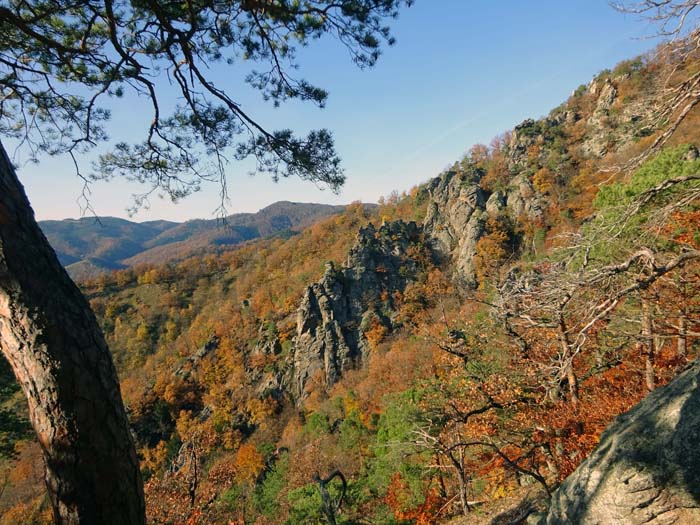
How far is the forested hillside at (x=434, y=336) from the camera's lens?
128 inches

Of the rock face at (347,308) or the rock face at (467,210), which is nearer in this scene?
the rock face at (347,308)

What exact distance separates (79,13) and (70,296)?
3.71m

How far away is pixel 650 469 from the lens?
7.38 feet

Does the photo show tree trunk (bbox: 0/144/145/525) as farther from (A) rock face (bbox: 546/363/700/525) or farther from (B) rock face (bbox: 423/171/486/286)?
(B) rock face (bbox: 423/171/486/286)

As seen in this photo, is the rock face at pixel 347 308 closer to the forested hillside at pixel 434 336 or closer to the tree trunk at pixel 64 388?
the forested hillside at pixel 434 336

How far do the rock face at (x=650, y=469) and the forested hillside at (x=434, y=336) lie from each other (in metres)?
0.51

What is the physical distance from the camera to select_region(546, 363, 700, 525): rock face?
2113 millimetres

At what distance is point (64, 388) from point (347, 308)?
136 feet

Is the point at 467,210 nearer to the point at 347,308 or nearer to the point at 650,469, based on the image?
the point at 347,308

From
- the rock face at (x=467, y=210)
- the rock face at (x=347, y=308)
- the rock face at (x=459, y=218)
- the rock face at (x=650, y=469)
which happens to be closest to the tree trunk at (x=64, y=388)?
the rock face at (x=650, y=469)

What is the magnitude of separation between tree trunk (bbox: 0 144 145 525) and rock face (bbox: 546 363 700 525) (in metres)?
3.03

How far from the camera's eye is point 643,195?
287 cm

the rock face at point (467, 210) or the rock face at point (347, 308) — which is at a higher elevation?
the rock face at point (467, 210)

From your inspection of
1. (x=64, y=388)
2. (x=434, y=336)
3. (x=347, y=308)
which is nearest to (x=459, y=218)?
(x=347, y=308)
